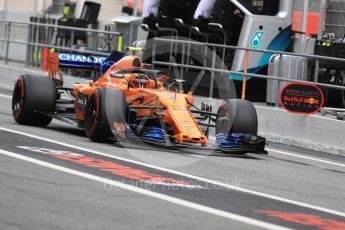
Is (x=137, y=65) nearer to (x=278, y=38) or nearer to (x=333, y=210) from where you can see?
(x=333, y=210)

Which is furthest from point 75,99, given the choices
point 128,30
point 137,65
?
point 128,30

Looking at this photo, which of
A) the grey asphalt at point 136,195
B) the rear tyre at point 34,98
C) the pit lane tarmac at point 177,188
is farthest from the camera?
the rear tyre at point 34,98

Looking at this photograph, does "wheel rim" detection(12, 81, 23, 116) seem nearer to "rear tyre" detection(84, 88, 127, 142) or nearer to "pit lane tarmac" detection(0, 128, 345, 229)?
"rear tyre" detection(84, 88, 127, 142)

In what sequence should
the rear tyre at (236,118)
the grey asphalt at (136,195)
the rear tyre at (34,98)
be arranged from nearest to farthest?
the grey asphalt at (136,195) < the rear tyre at (236,118) < the rear tyre at (34,98)

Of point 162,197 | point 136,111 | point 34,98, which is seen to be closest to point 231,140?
point 136,111

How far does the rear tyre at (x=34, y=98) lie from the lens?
14125 millimetres

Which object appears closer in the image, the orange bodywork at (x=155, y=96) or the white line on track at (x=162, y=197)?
the white line on track at (x=162, y=197)

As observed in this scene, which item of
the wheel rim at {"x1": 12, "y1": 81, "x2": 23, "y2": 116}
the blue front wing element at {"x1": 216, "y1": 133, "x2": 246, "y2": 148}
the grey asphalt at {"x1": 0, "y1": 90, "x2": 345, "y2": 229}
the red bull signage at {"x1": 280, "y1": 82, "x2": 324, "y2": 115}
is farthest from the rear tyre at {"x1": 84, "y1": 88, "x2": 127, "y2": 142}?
the red bull signage at {"x1": 280, "y1": 82, "x2": 324, "y2": 115}

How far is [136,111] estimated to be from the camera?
12.8 m

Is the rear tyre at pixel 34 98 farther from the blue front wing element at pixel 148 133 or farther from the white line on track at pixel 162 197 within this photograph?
the white line on track at pixel 162 197

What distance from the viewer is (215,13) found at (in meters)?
21.1

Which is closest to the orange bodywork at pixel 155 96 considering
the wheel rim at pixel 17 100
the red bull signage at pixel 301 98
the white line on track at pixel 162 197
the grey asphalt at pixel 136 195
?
the grey asphalt at pixel 136 195

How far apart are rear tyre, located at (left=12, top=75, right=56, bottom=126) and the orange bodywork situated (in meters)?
0.41

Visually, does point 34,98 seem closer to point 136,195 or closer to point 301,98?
point 301,98
